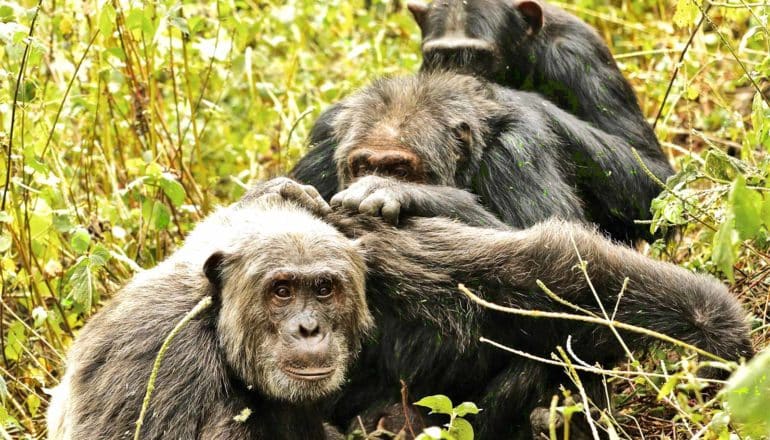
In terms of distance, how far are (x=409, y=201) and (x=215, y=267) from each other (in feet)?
4.12

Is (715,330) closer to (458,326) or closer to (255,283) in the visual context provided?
(458,326)

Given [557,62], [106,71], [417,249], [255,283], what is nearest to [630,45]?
[557,62]

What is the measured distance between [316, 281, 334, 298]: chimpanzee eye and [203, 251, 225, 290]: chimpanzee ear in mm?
561

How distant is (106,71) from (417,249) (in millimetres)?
3744

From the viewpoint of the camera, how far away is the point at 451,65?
8.62 metres

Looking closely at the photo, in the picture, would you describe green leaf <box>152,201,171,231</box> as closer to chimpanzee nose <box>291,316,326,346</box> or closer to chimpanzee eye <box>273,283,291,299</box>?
chimpanzee eye <box>273,283,291,299</box>

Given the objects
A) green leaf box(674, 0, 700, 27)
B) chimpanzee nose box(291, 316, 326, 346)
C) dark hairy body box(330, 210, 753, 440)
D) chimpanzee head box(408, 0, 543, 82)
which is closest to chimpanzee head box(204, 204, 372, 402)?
chimpanzee nose box(291, 316, 326, 346)

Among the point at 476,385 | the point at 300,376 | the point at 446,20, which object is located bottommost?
the point at 476,385

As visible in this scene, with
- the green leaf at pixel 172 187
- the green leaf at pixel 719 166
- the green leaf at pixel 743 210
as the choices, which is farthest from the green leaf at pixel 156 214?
the green leaf at pixel 743 210

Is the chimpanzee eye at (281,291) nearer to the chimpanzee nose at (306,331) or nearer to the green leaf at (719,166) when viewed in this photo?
the chimpanzee nose at (306,331)

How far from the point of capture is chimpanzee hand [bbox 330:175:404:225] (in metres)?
6.33

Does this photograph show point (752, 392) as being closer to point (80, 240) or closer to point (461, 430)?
point (461, 430)

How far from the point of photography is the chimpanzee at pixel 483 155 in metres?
7.31

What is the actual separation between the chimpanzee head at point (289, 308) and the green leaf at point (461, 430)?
26.8 inches
